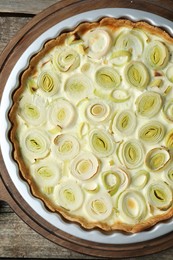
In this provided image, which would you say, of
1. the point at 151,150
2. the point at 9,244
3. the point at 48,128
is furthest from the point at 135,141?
the point at 9,244

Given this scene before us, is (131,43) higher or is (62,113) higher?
(131,43)

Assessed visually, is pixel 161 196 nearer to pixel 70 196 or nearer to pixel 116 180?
pixel 116 180

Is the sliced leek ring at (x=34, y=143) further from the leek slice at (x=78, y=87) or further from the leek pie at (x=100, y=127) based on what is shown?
the leek slice at (x=78, y=87)

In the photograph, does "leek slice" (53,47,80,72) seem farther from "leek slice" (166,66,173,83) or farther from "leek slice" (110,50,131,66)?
"leek slice" (166,66,173,83)

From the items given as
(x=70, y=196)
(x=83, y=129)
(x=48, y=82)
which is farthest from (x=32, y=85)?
(x=70, y=196)

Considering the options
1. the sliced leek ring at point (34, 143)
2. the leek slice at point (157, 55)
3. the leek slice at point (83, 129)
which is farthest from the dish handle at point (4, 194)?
the leek slice at point (157, 55)

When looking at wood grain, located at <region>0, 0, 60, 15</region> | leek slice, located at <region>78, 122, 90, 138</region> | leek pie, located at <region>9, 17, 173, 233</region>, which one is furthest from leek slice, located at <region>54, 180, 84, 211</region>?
wood grain, located at <region>0, 0, 60, 15</region>
